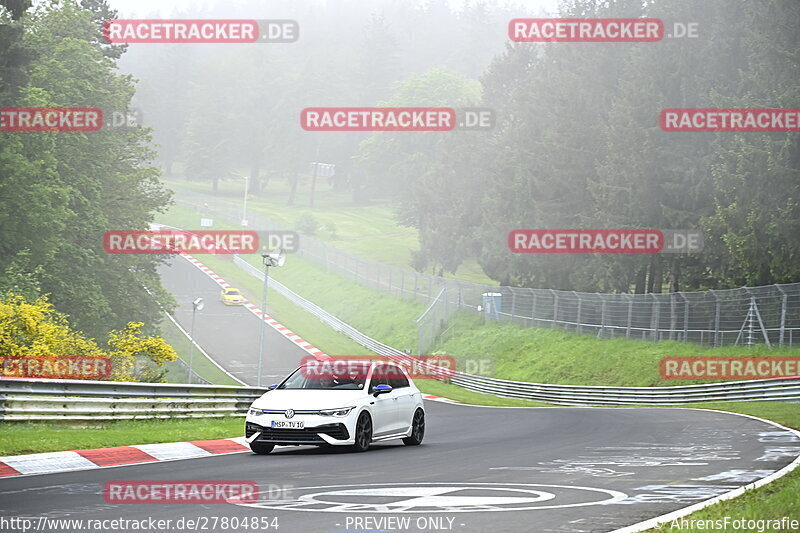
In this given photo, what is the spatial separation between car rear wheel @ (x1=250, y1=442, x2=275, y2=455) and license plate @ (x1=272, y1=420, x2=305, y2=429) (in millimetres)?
360

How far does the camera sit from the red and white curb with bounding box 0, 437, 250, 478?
12.5 meters

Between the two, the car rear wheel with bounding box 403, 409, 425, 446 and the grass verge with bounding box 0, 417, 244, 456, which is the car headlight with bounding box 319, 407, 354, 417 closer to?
the car rear wheel with bounding box 403, 409, 425, 446

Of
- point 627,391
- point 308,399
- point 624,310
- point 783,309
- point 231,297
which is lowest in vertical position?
Answer: point 627,391

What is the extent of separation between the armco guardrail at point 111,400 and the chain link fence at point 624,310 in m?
19.6

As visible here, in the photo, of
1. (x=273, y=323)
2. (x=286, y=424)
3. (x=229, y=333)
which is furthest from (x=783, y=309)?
(x=273, y=323)

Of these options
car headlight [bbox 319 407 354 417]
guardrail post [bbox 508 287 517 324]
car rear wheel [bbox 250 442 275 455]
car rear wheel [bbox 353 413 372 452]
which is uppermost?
guardrail post [bbox 508 287 517 324]

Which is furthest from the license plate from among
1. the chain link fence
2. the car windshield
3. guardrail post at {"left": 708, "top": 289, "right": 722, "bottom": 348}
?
guardrail post at {"left": 708, "top": 289, "right": 722, "bottom": 348}

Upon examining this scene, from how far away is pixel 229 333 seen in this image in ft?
219

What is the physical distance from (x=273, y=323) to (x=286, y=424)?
181 ft

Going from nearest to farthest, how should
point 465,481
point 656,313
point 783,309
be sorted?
point 465,481 < point 783,309 < point 656,313

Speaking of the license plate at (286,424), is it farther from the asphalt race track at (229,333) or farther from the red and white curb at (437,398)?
the asphalt race track at (229,333)

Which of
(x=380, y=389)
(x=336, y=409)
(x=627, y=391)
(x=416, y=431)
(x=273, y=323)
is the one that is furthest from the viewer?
(x=273, y=323)

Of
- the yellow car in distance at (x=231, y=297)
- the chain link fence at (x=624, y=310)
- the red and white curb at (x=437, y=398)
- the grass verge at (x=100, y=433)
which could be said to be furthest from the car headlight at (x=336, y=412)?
the yellow car in distance at (x=231, y=297)

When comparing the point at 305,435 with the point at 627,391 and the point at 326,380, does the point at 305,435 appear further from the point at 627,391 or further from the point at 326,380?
the point at 627,391
